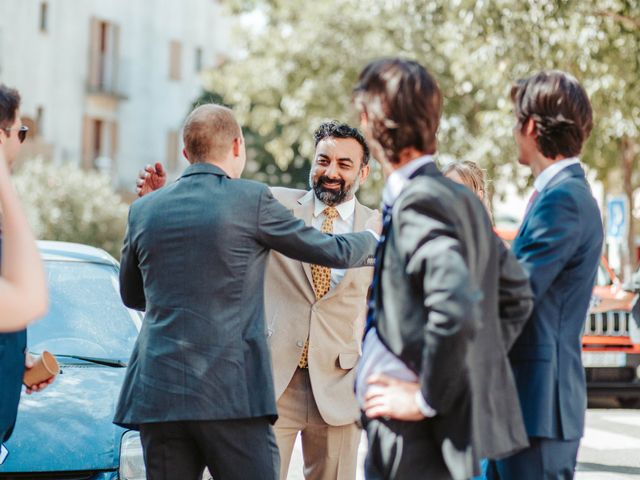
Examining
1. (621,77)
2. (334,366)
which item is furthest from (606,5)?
(334,366)

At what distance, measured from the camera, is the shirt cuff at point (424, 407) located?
3338 mm

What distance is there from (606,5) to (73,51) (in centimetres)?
2814

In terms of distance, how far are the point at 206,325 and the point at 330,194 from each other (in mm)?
1503

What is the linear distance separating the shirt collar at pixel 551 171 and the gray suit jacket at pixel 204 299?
0.91 m

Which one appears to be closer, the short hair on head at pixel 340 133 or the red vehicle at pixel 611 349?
the short hair on head at pixel 340 133

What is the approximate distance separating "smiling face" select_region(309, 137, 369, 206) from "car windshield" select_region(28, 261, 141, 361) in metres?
1.35

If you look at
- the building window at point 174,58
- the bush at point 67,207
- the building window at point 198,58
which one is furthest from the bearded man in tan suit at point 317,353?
the building window at point 198,58

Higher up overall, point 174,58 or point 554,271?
point 174,58

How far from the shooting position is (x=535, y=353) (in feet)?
12.3

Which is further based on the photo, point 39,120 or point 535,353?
point 39,120

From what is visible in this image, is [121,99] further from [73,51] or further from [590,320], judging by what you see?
[590,320]

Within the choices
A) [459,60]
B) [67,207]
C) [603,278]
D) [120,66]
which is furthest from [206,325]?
[120,66]

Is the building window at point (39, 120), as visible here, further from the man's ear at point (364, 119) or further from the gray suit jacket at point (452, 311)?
the gray suit jacket at point (452, 311)

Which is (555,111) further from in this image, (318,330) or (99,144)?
(99,144)
